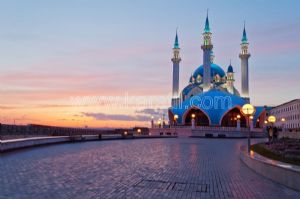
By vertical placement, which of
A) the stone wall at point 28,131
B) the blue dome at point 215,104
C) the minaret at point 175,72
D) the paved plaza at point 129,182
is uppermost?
the minaret at point 175,72

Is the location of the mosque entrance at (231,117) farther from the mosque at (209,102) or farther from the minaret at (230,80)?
the minaret at (230,80)

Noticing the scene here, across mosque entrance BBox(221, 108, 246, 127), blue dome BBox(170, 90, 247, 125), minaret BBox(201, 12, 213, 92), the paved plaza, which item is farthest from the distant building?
the paved plaza

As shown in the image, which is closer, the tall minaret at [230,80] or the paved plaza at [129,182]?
the paved plaza at [129,182]

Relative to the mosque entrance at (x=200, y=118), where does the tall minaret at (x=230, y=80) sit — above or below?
above

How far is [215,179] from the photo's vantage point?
34.9 ft

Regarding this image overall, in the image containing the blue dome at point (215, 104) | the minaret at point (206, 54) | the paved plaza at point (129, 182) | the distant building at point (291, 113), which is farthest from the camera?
the distant building at point (291, 113)

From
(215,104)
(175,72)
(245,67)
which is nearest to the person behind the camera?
(215,104)

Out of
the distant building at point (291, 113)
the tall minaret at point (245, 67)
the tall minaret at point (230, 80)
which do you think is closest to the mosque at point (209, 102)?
the tall minaret at point (245, 67)

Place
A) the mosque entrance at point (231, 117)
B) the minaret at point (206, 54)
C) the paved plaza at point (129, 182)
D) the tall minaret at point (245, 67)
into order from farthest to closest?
the tall minaret at point (245, 67) → the minaret at point (206, 54) → the mosque entrance at point (231, 117) → the paved plaza at point (129, 182)

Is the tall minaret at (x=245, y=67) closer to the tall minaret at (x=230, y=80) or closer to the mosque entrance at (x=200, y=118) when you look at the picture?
the mosque entrance at (x=200, y=118)

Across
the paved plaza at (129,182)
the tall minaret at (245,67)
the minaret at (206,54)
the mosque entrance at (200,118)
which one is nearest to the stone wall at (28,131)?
the paved plaza at (129,182)

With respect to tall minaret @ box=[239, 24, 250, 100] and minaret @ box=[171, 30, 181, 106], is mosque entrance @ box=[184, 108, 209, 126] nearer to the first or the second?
minaret @ box=[171, 30, 181, 106]

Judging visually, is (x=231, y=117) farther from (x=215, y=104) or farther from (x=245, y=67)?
(x=245, y=67)

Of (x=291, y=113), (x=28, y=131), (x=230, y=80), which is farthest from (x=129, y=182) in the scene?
(x=230, y=80)
